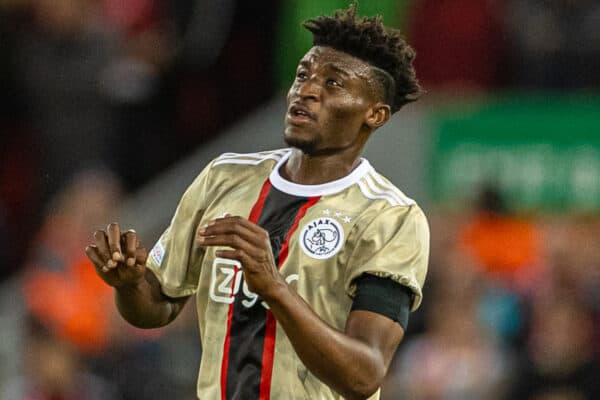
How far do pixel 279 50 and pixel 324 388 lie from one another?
5.35 m

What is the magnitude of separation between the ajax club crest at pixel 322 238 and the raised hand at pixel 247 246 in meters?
0.35

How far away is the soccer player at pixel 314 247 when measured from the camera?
3.86 meters

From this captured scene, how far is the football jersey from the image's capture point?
392cm

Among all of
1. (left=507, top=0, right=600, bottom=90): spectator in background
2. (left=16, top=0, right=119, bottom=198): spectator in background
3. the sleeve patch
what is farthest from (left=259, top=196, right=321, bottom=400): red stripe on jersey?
(left=507, top=0, right=600, bottom=90): spectator in background

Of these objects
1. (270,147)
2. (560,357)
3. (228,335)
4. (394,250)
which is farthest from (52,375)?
(394,250)

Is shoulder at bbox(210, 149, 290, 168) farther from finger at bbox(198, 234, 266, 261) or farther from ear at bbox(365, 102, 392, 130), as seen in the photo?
finger at bbox(198, 234, 266, 261)


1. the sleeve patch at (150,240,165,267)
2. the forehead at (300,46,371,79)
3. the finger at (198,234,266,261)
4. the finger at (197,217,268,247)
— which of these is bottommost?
the sleeve patch at (150,240,165,267)

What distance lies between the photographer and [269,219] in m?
4.06

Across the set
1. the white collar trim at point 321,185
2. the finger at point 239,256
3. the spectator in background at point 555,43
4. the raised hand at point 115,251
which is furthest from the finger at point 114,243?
the spectator in background at point 555,43

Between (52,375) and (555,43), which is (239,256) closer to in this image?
(52,375)

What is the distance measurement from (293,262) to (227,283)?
0.22 meters

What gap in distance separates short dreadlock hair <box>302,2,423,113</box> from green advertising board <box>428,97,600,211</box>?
434cm

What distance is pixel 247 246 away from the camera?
3.55 meters

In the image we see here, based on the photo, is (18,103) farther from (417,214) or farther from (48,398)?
(417,214)
